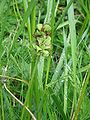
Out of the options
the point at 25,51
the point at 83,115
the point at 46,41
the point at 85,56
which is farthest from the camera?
the point at 85,56

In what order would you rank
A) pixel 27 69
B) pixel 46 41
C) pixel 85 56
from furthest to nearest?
pixel 85 56 < pixel 27 69 < pixel 46 41

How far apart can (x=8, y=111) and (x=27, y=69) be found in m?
0.22

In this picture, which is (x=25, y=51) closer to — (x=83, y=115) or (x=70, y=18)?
(x=83, y=115)

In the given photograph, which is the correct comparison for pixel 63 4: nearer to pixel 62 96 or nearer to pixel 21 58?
pixel 21 58

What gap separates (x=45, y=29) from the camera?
669 millimetres

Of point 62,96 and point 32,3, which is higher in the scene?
point 32,3

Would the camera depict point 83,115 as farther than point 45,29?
Yes

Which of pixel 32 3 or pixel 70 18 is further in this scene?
pixel 70 18

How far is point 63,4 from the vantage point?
258 cm

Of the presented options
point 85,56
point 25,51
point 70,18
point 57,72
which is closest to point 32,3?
point 70,18

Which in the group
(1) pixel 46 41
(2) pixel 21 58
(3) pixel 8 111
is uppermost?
(1) pixel 46 41

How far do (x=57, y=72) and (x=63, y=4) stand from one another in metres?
1.48

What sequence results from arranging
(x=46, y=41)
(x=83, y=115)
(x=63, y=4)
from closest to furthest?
(x=46, y=41) → (x=83, y=115) → (x=63, y=4)

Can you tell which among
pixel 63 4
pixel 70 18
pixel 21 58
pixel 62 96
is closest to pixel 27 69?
pixel 21 58
